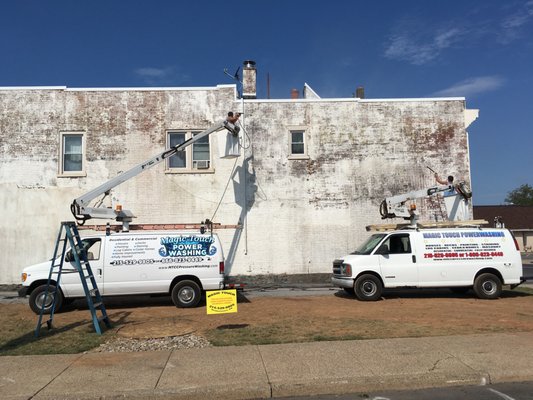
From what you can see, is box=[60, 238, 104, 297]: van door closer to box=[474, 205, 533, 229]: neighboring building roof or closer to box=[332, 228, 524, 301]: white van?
box=[332, 228, 524, 301]: white van

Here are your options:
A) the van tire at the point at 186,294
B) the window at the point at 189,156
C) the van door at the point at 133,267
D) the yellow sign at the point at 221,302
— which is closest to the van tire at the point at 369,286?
the van tire at the point at 186,294

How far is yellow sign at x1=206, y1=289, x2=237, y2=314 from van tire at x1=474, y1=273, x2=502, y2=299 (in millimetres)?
7552

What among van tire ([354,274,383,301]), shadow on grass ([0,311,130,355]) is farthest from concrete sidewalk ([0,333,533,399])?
van tire ([354,274,383,301])

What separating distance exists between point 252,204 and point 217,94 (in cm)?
472

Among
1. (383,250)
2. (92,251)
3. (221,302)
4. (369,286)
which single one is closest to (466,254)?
(383,250)

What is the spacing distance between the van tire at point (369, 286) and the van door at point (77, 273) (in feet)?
22.8

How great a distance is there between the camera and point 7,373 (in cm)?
693

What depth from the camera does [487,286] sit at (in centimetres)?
1419

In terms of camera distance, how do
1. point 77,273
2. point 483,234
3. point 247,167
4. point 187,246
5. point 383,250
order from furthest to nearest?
point 247,167, point 483,234, point 383,250, point 187,246, point 77,273

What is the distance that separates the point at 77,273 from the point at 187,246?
287 cm

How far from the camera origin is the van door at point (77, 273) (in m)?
12.7

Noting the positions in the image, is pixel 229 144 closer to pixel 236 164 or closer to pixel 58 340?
pixel 236 164

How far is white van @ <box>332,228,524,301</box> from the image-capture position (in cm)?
1402

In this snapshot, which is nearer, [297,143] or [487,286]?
[487,286]
